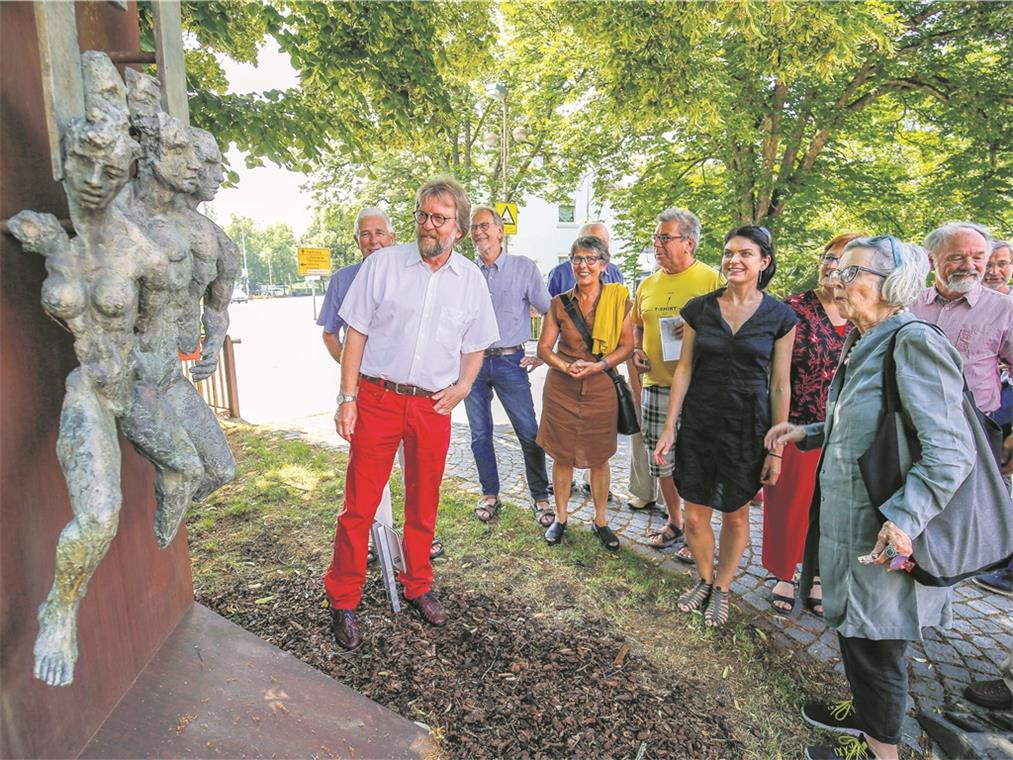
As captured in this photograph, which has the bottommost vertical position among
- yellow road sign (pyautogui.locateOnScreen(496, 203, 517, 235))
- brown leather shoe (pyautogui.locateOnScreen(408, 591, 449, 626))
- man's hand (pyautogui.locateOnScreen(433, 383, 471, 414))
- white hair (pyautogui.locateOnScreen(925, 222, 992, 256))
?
brown leather shoe (pyautogui.locateOnScreen(408, 591, 449, 626))

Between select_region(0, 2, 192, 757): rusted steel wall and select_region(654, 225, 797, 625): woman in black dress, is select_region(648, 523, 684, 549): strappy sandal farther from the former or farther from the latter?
select_region(0, 2, 192, 757): rusted steel wall

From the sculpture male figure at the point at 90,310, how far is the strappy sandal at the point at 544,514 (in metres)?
3.17

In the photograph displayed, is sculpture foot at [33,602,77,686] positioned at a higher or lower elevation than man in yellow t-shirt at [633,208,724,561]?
lower

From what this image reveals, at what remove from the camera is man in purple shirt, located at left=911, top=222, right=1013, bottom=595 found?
312 cm

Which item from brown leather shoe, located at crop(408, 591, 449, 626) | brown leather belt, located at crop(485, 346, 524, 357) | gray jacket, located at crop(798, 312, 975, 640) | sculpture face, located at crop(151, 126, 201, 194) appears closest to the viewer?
sculpture face, located at crop(151, 126, 201, 194)

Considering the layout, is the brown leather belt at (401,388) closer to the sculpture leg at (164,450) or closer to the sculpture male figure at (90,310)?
the sculpture leg at (164,450)

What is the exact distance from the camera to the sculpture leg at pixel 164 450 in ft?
5.74

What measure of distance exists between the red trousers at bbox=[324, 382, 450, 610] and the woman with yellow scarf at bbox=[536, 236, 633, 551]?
3.93ft

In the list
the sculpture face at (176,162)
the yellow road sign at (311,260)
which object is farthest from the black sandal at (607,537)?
the yellow road sign at (311,260)

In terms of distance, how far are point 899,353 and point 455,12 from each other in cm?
510

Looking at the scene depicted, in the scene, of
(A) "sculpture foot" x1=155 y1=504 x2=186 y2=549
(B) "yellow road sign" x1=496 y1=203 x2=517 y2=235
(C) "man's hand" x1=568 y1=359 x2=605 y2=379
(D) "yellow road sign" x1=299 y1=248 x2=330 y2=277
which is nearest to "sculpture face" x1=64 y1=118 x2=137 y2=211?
(A) "sculpture foot" x1=155 y1=504 x2=186 y2=549

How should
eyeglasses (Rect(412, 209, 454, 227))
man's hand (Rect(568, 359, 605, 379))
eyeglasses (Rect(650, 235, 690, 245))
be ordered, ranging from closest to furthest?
eyeglasses (Rect(412, 209, 454, 227)) → eyeglasses (Rect(650, 235, 690, 245)) → man's hand (Rect(568, 359, 605, 379))

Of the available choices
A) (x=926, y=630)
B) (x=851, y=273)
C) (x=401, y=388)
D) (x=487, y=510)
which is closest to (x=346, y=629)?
(x=401, y=388)

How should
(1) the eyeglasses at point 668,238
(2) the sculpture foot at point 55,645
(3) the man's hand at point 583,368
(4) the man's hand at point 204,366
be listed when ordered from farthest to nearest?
(3) the man's hand at point 583,368
(1) the eyeglasses at point 668,238
(4) the man's hand at point 204,366
(2) the sculpture foot at point 55,645
